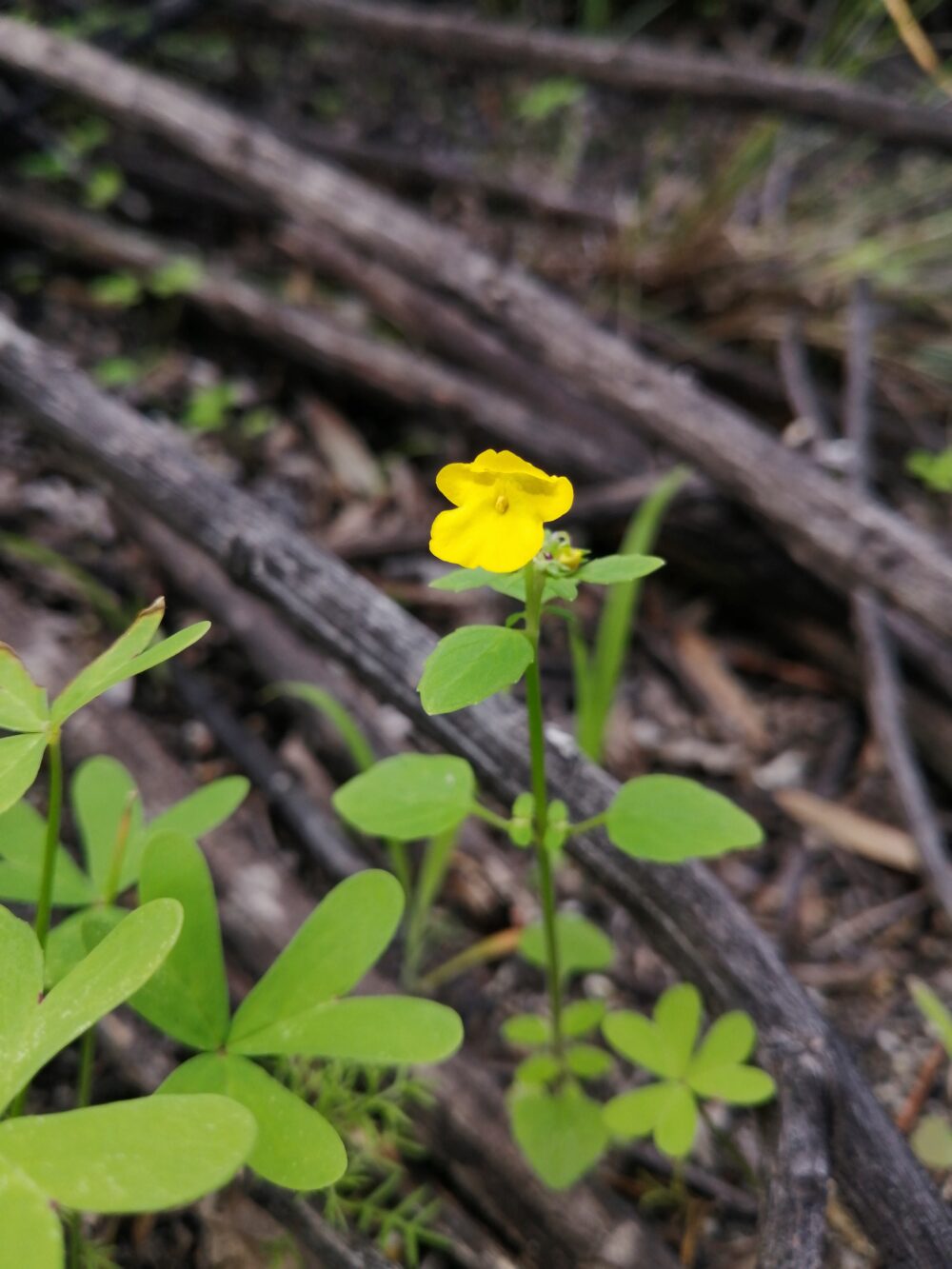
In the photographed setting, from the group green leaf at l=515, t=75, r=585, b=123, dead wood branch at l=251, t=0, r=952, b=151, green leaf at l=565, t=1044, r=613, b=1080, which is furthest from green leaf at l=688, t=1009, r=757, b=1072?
green leaf at l=515, t=75, r=585, b=123

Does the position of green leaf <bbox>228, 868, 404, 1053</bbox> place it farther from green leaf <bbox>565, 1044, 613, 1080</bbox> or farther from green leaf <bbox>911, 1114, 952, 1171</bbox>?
green leaf <bbox>911, 1114, 952, 1171</bbox>

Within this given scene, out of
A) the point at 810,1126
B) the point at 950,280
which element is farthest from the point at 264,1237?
the point at 950,280

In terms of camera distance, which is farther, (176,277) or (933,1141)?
(176,277)

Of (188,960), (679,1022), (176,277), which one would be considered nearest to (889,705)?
(679,1022)

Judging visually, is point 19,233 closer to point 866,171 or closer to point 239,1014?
point 239,1014

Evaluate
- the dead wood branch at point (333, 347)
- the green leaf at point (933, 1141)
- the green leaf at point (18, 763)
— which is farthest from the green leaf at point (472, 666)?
the dead wood branch at point (333, 347)

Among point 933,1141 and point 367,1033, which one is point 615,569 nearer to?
point 367,1033
